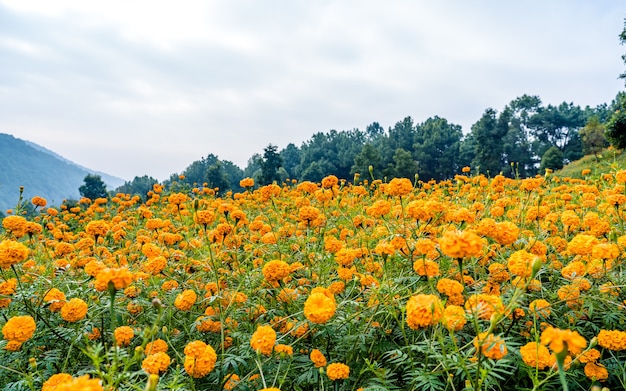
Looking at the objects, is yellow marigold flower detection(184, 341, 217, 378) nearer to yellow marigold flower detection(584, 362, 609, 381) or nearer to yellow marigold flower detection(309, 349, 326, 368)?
yellow marigold flower detection(309, 349, 326, 368)

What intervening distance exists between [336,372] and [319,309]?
1.00 feet

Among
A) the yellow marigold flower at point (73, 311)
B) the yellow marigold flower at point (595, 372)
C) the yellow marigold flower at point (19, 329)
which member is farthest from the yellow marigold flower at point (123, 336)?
the yellow marigold flower at point (595, 372)

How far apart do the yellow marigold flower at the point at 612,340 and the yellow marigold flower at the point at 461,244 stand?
39.0 inches

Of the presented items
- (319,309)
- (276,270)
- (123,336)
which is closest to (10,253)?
(123,336)

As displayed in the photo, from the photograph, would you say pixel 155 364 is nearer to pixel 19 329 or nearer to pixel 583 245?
pixel 19 329

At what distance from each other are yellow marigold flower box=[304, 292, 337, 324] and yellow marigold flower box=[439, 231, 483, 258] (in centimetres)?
60

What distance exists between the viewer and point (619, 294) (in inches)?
88.8

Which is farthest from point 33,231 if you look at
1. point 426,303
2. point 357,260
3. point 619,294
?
point 619,294

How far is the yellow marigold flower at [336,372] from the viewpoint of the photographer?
1.72 meters

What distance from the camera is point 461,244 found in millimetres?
1453

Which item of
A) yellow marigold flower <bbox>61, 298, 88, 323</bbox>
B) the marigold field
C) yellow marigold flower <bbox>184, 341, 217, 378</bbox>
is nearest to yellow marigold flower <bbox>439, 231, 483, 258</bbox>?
the marigold field

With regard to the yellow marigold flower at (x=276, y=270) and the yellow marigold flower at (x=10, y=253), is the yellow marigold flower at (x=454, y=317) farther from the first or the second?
the yellow marigold flower at (x=10, y=253)

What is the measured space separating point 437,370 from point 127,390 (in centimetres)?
135

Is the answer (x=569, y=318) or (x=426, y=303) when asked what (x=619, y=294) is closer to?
(x=569, y=318)
